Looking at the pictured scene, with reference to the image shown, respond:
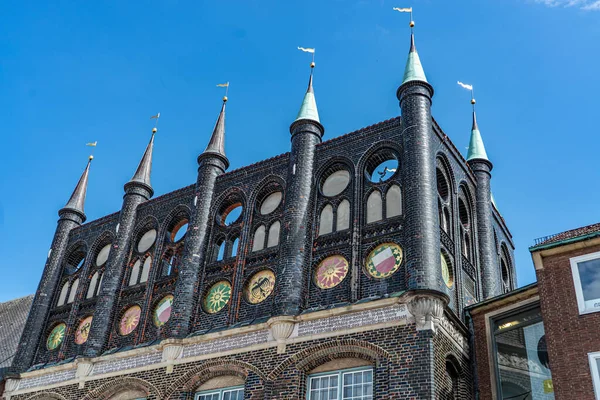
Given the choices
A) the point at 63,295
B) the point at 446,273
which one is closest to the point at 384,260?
the point at 446,273

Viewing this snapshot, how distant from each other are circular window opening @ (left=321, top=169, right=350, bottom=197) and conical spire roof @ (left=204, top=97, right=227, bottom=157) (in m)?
6.02

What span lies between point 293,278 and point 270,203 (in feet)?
15.7

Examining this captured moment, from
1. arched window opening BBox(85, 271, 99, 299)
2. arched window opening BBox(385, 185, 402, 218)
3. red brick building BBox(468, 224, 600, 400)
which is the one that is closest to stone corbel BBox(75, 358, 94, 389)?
arched window opening BBox(85, 271, 99, 299)

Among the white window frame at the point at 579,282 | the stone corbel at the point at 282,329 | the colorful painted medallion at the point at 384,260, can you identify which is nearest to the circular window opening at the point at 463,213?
the colorful painted medallion at the point at 384,260

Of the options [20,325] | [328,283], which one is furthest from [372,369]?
[20,325]

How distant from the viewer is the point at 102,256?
3297 centimetres

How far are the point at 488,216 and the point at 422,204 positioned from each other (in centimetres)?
753

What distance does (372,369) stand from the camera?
21.5 m

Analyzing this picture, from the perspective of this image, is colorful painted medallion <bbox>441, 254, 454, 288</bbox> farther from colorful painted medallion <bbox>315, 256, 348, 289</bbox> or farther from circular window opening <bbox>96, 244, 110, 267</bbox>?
circular window opening <bbox>96, 244, 110, 267</bbox>

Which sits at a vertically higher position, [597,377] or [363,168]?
[363,168]

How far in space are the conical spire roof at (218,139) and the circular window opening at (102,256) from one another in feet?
22.4

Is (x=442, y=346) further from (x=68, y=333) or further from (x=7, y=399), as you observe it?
(x=7, y=399)

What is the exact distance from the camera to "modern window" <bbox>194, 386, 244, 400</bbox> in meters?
24.0

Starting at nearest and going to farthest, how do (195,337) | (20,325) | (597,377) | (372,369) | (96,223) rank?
(597,377) → (372,369) → (195,337) → (96,223) → (20,325)
